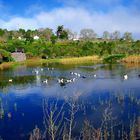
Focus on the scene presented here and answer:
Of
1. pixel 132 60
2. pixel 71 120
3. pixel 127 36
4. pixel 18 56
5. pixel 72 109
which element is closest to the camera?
pixel 71 120

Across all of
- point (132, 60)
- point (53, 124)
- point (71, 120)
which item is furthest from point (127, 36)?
point (71, 120)

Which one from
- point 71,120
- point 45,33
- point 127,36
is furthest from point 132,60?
point 45,33

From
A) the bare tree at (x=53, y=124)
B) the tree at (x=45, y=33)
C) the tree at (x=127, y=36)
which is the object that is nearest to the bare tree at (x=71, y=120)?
the bare tree at (x=53, y=124)

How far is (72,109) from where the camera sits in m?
10.2

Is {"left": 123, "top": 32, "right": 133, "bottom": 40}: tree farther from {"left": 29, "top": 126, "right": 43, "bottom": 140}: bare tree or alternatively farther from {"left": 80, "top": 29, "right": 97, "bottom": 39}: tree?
{"left": 29, "top": 126, "right": 43, "bottom": 140}: bare tree

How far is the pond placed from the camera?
52.7 feet

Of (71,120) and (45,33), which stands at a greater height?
(45,33)

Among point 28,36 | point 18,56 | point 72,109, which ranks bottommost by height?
point 72,109

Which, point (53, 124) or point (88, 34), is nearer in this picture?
point (53, 124)

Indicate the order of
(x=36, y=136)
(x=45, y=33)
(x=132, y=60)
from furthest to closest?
(x=45, y=33) → (x=132, y=60) → (x=36, y=136)

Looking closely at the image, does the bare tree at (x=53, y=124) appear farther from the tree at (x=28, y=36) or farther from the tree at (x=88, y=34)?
the tree at (x=88, y=34)

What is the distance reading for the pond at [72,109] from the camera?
52.7 feet

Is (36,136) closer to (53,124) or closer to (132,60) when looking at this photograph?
(53,124)

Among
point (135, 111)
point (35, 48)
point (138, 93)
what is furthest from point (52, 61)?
point (135, 111)
